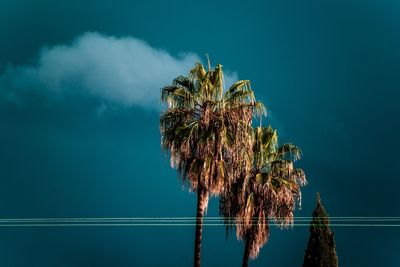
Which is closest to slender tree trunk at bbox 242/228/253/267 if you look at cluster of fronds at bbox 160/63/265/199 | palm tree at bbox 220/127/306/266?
palm tree at bbox 220/127/306/266

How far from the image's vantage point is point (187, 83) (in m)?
30.0

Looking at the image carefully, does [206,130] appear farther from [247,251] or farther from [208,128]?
[247,251]

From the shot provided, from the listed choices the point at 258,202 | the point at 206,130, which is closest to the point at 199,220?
the point at 206,130

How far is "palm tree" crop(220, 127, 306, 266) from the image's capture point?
120 feet

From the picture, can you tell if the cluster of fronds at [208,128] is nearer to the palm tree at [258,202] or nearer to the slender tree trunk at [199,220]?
the slender tree trunk at [199,220]

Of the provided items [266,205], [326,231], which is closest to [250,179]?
[266,205]

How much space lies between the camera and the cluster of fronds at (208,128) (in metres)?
28.2

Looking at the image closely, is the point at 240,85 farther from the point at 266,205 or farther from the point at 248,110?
the point at 266,205

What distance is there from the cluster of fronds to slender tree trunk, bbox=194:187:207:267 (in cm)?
27

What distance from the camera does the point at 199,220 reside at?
92.1 feet

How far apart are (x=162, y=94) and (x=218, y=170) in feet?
16.2

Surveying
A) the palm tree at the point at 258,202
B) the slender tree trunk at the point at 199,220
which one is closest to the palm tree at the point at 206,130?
the slender tree trunk at the point at 199,220

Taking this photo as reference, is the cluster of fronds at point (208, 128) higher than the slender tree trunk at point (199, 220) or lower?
higher

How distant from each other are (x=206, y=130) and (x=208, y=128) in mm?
173
